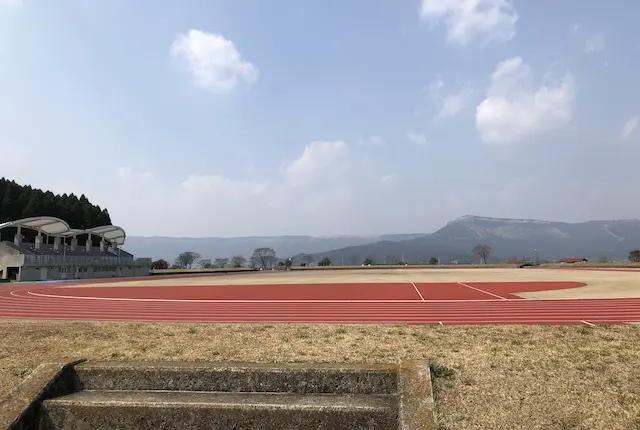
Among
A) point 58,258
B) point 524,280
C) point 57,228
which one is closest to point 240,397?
point 524,280

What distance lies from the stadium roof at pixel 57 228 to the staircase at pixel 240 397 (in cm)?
5560

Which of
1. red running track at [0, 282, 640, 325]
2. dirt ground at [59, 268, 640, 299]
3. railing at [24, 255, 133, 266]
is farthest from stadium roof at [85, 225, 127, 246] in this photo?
red running track at [0, 282, 640, 325]

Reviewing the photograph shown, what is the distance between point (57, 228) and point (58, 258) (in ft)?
21.6

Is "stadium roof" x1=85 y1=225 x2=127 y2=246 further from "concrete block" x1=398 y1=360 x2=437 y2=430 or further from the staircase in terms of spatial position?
"concrete block" x1=398 y1=360 x2=437 y2=430

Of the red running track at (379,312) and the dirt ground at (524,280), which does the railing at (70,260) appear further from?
the red running track at (379,312)

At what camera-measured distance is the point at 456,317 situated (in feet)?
46.5

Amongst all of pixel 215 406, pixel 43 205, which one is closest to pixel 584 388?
pixel 215 406

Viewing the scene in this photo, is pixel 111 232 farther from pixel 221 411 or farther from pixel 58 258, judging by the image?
pixel 221 411

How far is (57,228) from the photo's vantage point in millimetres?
60000

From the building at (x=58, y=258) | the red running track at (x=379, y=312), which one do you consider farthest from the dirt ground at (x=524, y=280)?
the building at (x=58, y=258)

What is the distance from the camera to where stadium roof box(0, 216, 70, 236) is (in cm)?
5399

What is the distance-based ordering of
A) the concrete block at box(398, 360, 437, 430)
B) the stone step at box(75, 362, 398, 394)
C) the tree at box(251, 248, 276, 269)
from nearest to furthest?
the concrete block at box(398, 360, 437, 430) < the stone step at box(75, 362, 398, 394) < the tree at box(251, 248, 276, 269)

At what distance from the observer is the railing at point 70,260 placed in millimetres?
51531

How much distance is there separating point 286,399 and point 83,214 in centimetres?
9843
